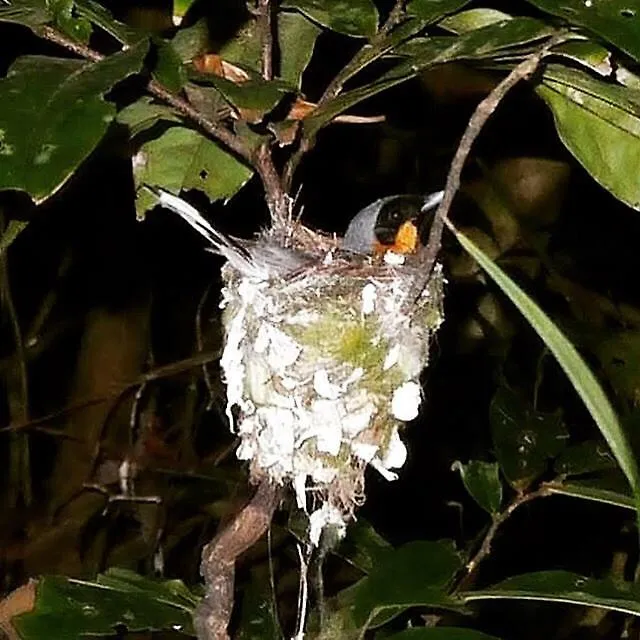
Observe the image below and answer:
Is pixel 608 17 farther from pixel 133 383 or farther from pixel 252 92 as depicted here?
pixel 133 383

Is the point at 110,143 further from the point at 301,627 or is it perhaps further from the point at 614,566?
the point at 614,566

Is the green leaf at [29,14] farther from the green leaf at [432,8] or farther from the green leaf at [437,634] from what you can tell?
the green leaf at [437,634]

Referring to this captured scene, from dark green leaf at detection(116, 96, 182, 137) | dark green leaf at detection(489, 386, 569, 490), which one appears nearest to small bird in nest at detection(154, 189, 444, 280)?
dark green leaf at detection(116, 96, 182, 137)

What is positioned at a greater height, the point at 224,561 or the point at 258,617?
the point at 224,561

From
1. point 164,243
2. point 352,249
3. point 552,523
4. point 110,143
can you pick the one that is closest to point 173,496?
point 164,243

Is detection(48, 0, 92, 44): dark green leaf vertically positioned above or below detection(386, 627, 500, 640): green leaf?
above

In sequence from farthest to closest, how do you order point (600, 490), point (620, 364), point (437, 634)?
1. point (620, 364)
2. point (600, 490)
3. point (437, 634)

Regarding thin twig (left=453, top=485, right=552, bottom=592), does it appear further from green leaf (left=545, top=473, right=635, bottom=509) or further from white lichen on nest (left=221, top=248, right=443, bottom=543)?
white lichen on nest (left=221, top=248, right=443, bottom=543)

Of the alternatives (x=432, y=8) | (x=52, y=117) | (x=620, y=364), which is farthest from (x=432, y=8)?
(x=620, y=364)
